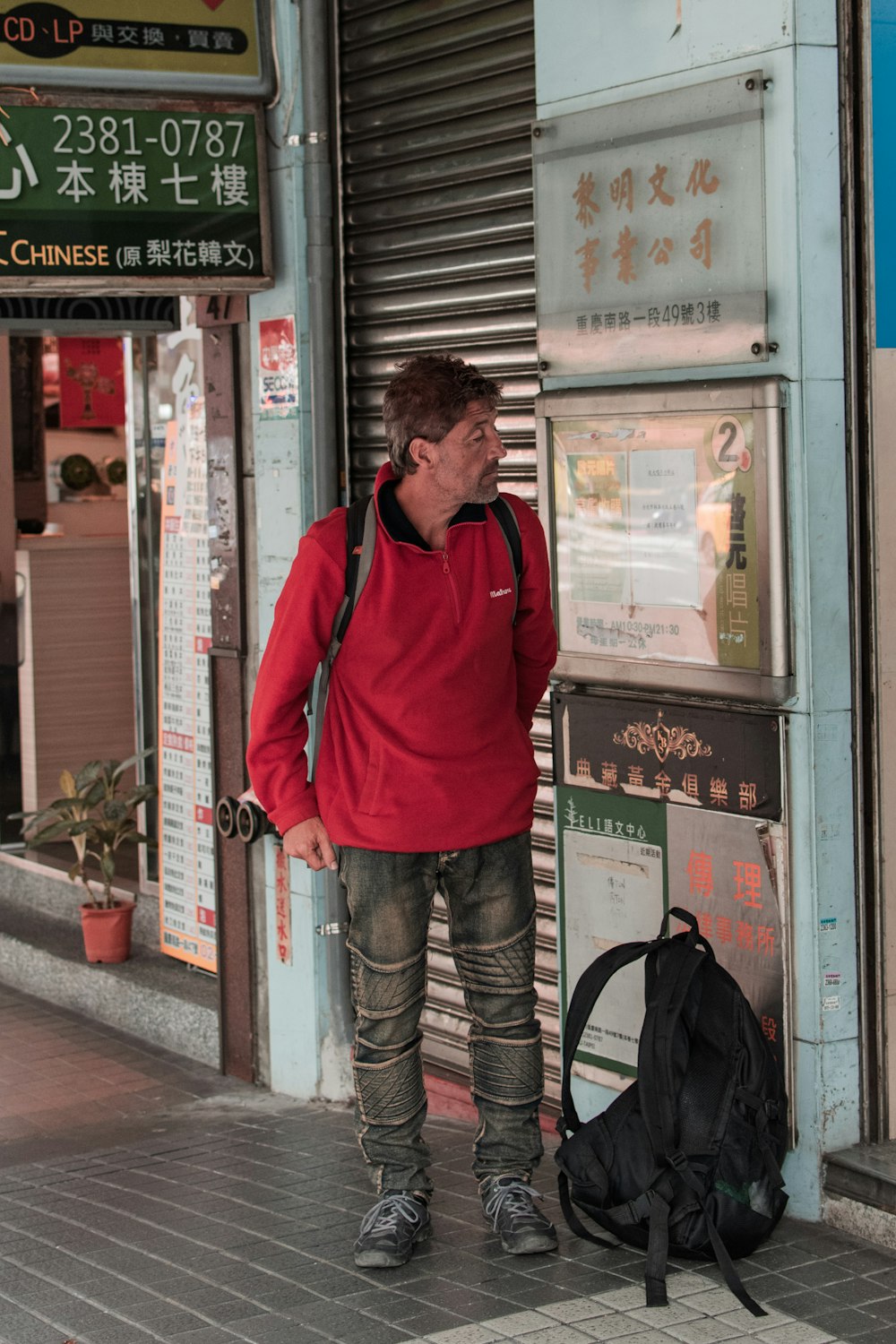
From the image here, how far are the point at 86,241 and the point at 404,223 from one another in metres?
1.02

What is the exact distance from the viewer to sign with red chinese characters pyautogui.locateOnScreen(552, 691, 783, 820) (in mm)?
4387

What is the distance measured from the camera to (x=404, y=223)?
226 inches

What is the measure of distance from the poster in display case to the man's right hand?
95 centimetres

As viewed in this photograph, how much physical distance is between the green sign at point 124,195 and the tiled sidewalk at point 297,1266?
2.59 metres

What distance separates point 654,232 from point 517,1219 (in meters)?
2.43

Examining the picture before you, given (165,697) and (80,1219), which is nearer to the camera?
(80,1219)

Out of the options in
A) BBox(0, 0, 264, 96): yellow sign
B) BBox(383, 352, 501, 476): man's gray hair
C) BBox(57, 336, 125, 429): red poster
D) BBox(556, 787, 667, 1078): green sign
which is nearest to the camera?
BBox(383, 352, 501, 476): man's gray hair

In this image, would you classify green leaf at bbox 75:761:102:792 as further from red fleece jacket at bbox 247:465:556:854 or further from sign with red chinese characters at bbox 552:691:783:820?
red fleece jacket at bbox 247:465:556:854

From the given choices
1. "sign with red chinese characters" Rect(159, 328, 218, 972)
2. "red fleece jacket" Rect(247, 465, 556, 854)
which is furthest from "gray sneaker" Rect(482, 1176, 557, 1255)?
"sign with red chinese characters" Rect(159, 328, 218, 972)

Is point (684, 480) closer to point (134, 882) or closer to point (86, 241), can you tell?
point (86, 241)

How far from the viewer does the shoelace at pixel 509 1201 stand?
173 inches

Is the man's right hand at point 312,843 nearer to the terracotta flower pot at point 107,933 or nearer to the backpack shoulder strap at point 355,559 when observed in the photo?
the backpack shoulder strap at point 355,559

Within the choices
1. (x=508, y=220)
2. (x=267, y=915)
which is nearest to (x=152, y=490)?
(x=267, y=915)

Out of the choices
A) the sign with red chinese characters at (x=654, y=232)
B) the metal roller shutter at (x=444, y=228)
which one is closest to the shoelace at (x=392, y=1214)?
the metal roller shutter at (x=444, y=228)
